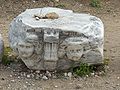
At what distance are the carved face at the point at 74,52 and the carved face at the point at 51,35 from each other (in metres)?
0.22

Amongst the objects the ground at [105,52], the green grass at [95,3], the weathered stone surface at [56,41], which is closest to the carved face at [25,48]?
the weathered stone surface at [56,41]

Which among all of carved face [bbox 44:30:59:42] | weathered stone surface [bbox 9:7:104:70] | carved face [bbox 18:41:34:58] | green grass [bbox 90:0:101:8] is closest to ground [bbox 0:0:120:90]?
green grass [bbox 90:0:101:8]

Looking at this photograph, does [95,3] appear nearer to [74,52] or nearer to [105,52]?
[105,52]

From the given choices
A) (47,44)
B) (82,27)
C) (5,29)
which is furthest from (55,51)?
(5,29)

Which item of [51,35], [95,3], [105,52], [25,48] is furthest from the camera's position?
[95,3]

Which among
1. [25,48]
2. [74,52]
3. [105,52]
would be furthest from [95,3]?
[25,48]

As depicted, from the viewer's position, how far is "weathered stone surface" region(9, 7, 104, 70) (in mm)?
5328

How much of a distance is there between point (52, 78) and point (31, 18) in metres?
0.89

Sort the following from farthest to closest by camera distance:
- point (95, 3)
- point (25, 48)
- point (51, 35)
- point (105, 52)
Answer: point (95, 3), point (105, 52), point (25, 48), point (51, 35)

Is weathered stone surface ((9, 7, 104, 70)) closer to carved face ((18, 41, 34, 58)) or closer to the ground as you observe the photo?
carved face ((18, 41, 34, 58))

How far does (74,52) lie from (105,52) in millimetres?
1308

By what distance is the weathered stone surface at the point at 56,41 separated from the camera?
5.33 meters

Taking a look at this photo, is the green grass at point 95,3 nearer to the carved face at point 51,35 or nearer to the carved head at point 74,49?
the carved head at point 74,49

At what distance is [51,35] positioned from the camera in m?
5.30
